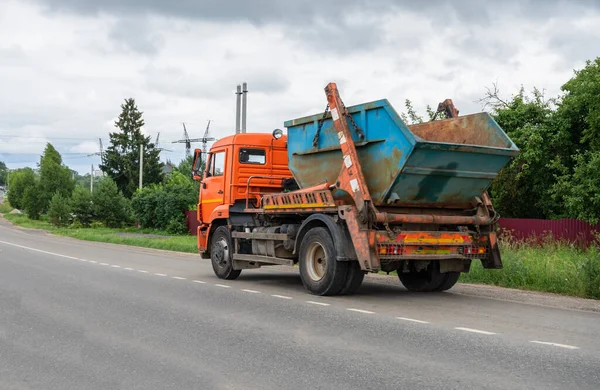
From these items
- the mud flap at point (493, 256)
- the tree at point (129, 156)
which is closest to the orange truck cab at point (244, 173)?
the mud flap at point (493, 256)

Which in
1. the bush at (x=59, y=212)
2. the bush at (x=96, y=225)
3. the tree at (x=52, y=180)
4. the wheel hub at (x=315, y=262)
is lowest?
the wheel hub at (x=315, y=262)

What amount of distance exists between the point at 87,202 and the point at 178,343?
144 ft

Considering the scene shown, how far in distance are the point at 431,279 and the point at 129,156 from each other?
227 feet

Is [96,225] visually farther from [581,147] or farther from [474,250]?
[474,250]

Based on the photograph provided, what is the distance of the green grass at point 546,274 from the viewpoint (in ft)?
37.3

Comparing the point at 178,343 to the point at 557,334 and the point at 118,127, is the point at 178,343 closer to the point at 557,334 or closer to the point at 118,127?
the point at 557,334

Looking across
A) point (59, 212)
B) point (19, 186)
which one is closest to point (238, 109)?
point (59, 212)

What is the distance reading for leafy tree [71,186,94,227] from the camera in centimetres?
4891

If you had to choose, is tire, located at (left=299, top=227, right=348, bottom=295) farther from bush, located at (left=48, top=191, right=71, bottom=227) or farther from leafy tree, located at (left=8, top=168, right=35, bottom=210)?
leafy tree, located at (left=8, top=168, right=35, bottom=210)

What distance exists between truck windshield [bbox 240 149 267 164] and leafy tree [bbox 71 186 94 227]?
37.7m

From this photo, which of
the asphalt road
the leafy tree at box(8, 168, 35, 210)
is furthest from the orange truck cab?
the leafy tree at box(8, 168, 35, 210)

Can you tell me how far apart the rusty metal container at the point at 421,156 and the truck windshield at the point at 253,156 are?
2.64 m

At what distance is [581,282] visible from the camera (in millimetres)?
11375

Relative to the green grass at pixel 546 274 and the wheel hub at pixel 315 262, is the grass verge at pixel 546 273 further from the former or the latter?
the wheel hub at pixel 315 262
